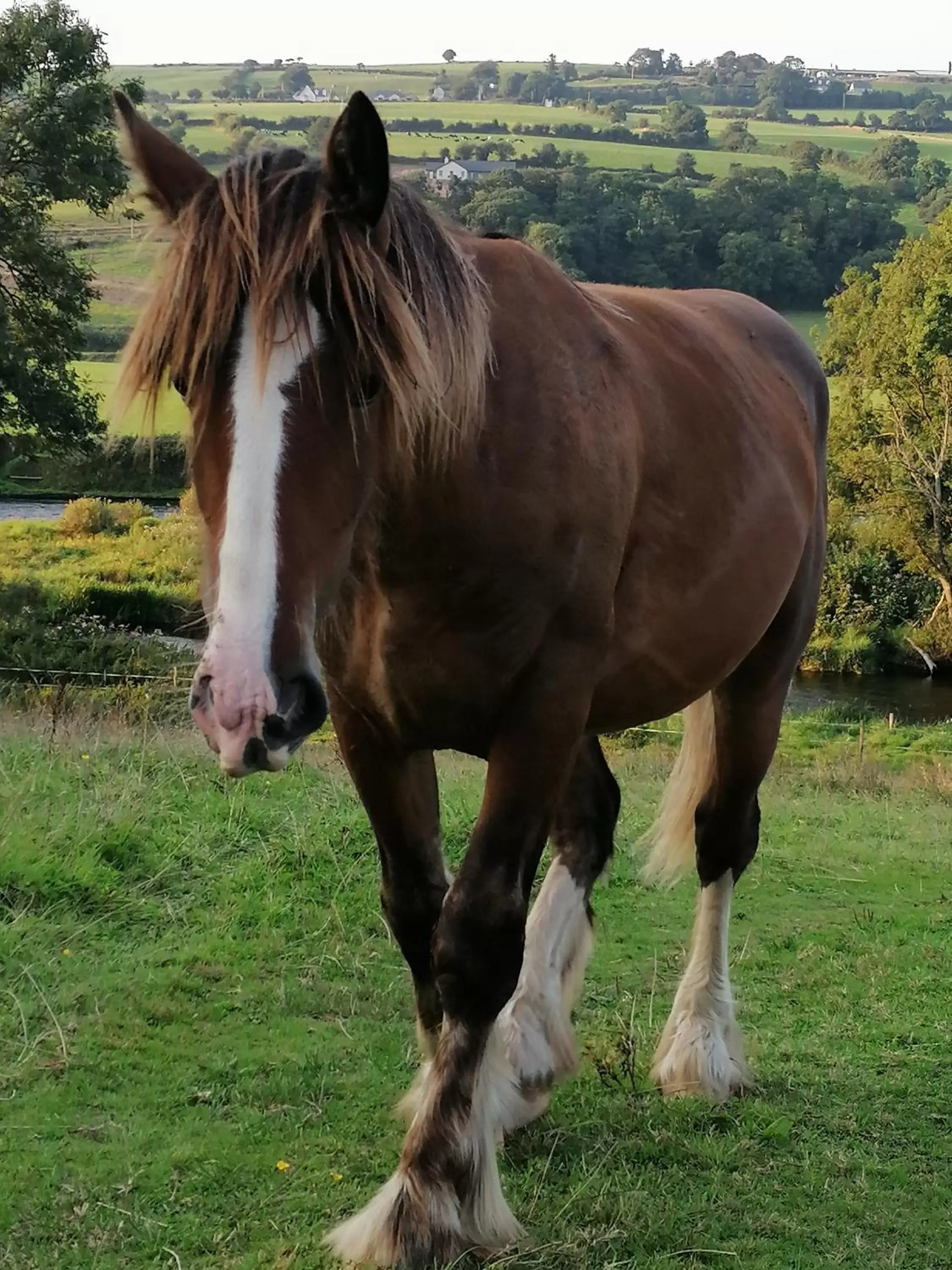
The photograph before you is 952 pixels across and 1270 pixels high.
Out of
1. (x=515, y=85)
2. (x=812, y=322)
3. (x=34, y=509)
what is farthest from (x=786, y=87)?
(x=34, y=509)

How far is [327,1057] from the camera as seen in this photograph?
353 centimetres

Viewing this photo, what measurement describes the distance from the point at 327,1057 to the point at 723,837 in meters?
1.48

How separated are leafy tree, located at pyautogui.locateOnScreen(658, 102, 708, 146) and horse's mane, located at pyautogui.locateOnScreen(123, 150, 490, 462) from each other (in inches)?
2968

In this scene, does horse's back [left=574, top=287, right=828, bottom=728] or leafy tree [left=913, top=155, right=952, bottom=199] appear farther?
leafy tree [left=913, top=155, right=952, bottom=199]

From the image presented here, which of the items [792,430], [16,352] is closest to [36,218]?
[16,352]

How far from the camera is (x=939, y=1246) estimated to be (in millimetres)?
2842

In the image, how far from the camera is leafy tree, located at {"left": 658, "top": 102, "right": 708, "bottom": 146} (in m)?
72.6

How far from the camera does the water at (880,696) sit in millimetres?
24844

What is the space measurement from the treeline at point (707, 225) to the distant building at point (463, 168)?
1.94 ft

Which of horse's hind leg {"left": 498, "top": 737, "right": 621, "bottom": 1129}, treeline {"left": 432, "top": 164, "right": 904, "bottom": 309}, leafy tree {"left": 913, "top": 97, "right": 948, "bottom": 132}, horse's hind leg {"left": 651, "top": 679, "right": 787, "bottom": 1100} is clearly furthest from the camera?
leafy tree {"left": 913, "top": 97, "right": 948, "bottom": 132}

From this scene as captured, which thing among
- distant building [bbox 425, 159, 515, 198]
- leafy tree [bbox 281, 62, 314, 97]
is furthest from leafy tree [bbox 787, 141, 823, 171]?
leafy tree [bbox 281, 62, 314, 97]

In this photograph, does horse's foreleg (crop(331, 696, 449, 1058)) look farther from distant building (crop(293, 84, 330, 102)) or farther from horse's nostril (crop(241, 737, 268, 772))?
distant building (crop(293, 84, 330, 102))

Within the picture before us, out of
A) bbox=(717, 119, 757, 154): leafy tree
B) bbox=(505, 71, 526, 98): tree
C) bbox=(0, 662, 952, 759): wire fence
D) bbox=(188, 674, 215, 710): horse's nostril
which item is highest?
bbox=(505, 71, 526, 98): tree

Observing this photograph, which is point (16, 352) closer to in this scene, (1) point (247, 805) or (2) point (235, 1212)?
(1) point (247, 805)
